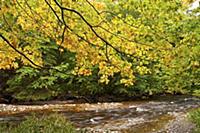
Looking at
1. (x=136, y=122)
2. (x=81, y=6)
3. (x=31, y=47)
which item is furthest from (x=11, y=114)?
(x=81, y=6)

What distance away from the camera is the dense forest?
144 inches

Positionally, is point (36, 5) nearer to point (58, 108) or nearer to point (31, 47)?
point (31, 47)

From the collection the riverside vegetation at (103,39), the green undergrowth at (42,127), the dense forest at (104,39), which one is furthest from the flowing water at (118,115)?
the green undergrowth at (42,127)

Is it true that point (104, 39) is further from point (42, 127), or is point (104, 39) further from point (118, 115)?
point (118, 115)

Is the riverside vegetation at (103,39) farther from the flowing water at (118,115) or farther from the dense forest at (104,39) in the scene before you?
the flowing water at (118,115)

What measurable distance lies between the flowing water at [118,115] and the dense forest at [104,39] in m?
2.19

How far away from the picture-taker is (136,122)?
1447 cm

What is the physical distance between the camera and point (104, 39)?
2412 mm

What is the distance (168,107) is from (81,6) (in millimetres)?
14804

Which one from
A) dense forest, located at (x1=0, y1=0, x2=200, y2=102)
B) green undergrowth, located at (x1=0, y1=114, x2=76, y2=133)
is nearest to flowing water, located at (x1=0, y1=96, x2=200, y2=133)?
dense forest, located at (x1=0, y1=0, x2=200, y2=102)

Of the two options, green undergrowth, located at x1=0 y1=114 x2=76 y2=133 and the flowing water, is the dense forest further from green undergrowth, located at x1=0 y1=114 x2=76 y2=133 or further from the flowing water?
the flowing water

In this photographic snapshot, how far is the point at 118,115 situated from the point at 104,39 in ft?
46.9

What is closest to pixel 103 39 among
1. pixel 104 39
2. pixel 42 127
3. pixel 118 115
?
pixel 104 39

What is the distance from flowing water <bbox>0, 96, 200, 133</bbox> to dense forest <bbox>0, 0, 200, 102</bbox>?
2.19 meters
